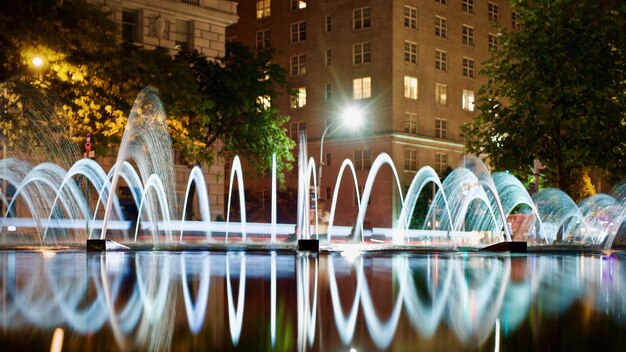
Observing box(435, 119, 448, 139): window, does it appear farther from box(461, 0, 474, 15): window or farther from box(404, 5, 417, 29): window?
box(461, 0, 474, 15): window

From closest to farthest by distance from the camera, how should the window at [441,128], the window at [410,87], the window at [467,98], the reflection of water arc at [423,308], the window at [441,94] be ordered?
the reflection of water arc at [423,308], the window at [410,87], the window at [441,94], the window at [441,128], the window at [467,98]

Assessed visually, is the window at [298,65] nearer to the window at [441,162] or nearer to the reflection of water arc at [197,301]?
the window at [441,162]

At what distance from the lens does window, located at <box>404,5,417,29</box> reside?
7769 centimetres

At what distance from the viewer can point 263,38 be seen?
3420 inches

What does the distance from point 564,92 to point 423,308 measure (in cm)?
2556

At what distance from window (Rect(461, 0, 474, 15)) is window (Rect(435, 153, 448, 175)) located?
12.9 meters

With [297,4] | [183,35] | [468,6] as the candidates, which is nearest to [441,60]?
[468,6]

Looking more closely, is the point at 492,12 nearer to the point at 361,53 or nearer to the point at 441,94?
the point at 441,94

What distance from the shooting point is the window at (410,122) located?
78238 millimetres

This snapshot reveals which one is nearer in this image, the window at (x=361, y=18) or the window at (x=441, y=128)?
the window at (x=361, y=18)

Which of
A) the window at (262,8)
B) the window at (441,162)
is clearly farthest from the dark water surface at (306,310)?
the window at (262,8)

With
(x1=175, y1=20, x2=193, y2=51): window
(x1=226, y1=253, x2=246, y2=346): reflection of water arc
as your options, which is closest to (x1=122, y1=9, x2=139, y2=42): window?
(x1=175, y1=20, x2=193, y2=51): window

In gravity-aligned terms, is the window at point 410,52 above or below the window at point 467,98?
above

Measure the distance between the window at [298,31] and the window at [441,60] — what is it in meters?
11.4
